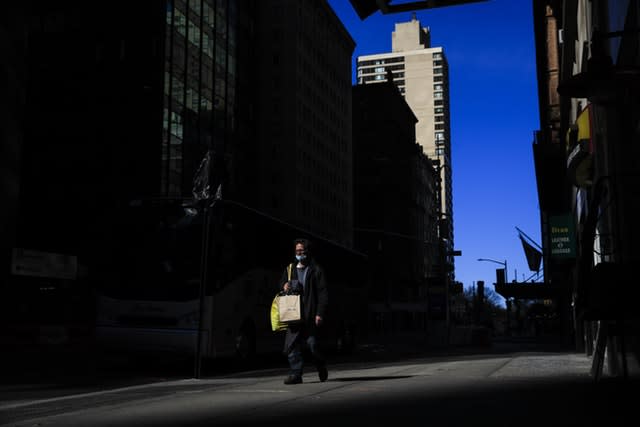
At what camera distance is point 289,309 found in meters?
9.19

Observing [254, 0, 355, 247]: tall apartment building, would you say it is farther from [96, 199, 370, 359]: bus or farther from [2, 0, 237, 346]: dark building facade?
[96, 199, 370, 359]: bus

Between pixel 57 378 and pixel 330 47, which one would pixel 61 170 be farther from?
pixel 330 47

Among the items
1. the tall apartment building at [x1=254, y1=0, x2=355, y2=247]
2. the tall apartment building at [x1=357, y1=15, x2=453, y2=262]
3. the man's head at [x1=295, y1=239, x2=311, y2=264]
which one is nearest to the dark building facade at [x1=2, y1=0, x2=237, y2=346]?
the tall apartment building at [x1=254, y1=0, x2=355, y2=247]

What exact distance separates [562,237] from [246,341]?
15.8 meters

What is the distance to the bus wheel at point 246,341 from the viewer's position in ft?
50.5

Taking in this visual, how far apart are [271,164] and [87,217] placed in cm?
3006

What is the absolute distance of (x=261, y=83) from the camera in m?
73.5

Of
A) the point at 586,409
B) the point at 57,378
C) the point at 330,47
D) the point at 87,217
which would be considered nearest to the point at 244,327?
the point at 57,378

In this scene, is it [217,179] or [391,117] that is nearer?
[217,179]

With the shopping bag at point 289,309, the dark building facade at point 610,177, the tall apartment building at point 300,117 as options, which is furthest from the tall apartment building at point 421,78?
the shopping bag at point 289,309

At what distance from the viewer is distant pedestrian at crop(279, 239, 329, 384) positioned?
9305 mm

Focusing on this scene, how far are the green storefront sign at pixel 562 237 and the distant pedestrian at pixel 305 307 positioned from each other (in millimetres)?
19741

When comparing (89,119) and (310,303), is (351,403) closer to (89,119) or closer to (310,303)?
(310,303)

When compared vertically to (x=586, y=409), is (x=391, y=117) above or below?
above
